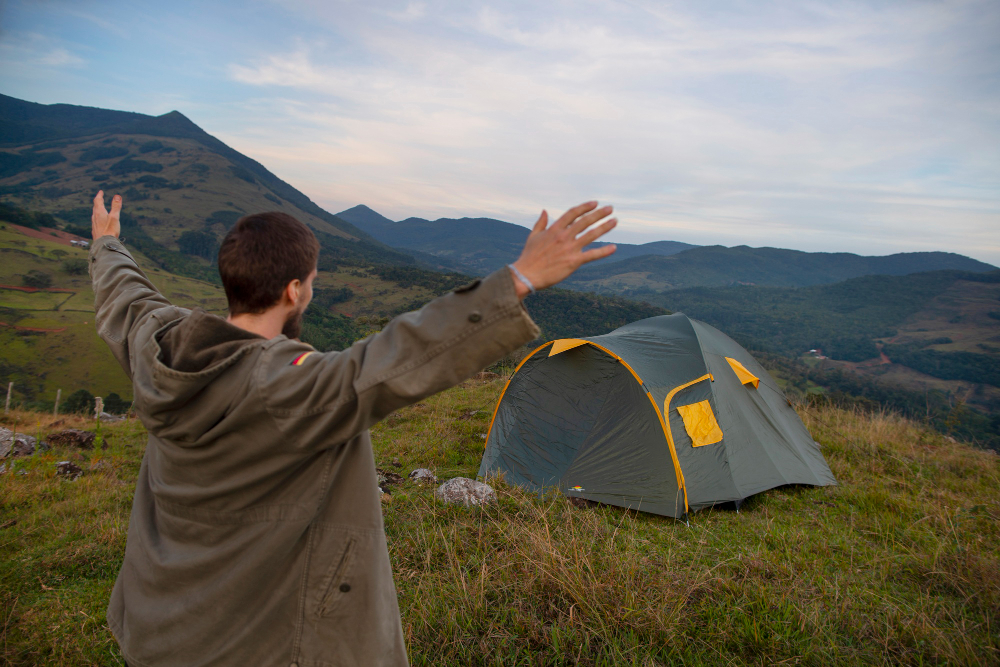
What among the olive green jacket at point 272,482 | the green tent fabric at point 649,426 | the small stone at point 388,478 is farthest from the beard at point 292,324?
the green tent fabric at point 649,426

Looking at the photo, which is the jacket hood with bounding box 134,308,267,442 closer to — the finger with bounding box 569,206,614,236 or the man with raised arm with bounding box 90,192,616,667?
the man with raised arm with bounding box 90,192,616,667

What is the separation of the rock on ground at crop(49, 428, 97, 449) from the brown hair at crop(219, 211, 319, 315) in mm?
7443

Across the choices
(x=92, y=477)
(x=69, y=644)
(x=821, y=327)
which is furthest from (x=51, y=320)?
(x=821, y=327)

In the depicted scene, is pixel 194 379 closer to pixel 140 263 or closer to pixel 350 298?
pixel 350 298

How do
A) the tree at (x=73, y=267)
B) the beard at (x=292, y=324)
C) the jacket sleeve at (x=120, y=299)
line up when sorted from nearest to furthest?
the beard at (x=292, y=324) < the jacket sleeve at (x=120, y=299) < the tree at (x=73, y=267)

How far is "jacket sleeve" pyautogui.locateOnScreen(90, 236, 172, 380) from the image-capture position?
Result: 147 cm

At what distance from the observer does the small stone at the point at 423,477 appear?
5.07 meters

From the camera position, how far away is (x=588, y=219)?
99 cm

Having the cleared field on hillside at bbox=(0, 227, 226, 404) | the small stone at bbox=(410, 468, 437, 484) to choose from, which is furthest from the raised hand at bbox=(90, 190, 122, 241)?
the cleared field on hillside at bbox=(0, 227, 226, 404)

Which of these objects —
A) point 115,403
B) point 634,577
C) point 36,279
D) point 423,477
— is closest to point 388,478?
point 423,477

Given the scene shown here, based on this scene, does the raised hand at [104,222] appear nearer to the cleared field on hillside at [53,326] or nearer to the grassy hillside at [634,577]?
the grassy hillside at [634,577]

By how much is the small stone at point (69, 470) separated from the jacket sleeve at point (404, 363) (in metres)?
6.00

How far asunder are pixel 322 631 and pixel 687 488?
178 inches

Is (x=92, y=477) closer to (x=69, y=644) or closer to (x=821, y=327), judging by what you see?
(x=69, y=644)
